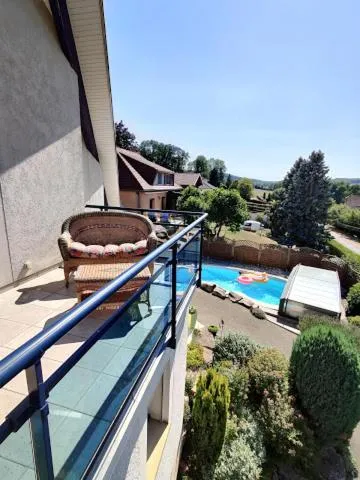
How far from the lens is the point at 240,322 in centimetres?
1077

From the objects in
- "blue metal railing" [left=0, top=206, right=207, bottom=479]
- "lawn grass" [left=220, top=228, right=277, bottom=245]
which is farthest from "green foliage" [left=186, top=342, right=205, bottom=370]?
"lawn grass" [left=220, top=228, right=277, bottom=245]

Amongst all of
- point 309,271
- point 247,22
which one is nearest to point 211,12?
point 247,22

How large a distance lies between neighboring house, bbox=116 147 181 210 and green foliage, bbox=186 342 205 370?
48.5ft

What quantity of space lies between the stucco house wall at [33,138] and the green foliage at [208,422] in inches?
153

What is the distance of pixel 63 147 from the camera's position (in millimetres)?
5074

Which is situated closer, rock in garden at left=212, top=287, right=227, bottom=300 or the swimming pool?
rock in garden at left=212, top=287, right=227, bottom=300

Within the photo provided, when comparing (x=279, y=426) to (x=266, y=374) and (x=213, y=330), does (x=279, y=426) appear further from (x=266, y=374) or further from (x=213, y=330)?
(x=213, y=330)

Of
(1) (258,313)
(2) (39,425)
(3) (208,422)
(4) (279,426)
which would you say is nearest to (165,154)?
(1) (258,313)

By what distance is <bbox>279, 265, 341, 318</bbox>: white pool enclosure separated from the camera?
11225 millimetres

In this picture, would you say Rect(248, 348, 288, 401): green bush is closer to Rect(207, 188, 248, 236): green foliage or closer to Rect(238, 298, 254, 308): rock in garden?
Rect(238, 298, 254, 308): rock in garden

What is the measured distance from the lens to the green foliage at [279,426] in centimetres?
570

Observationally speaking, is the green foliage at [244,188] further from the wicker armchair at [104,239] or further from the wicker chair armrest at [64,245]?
the wicker chair armrest at [64,245]

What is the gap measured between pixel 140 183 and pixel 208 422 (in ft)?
60.6

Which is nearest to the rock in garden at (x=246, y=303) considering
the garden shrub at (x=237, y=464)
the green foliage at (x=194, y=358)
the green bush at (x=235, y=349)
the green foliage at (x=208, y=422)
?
the green bush at (x=235, y=349)
